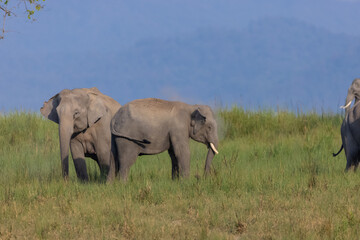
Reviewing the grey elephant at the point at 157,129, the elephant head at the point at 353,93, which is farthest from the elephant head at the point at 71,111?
the elephant head at the point at 353,93

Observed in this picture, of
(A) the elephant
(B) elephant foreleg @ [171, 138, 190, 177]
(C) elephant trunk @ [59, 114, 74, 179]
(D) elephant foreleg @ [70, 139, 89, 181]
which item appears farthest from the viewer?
(D) elephant foreleg @ [70, 139, 89, 181]

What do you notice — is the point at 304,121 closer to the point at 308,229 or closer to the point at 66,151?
the point at 66,151

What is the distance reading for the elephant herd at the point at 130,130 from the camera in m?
8.59

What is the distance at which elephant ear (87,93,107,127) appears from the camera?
9.45 metres

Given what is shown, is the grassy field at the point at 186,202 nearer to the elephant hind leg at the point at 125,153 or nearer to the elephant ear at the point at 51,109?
the elephant hind leg at the point at 125,153

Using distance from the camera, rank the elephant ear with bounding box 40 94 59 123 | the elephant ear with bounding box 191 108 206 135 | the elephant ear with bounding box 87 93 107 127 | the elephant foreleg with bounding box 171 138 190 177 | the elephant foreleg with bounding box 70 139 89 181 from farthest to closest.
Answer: the elephant ear with bounding box 40 94 59 123, the elephant foreleg with bounding box 70 139 89 181, the elephant ear with bounding box 87 93 107 127, the elephant ear with bounding box 191 108 206 135, the elephant foreleg with bounding box 171 138 190 177

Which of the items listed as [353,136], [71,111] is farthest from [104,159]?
[353,136]

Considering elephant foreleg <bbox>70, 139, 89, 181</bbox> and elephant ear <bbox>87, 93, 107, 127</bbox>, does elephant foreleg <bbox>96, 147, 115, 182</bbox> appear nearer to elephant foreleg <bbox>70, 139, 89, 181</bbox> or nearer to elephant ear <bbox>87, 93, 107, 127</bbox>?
elephant foreleg <bbox>70, 139, 89, 181</bbox>

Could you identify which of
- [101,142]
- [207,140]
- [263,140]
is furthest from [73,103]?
[263,140]

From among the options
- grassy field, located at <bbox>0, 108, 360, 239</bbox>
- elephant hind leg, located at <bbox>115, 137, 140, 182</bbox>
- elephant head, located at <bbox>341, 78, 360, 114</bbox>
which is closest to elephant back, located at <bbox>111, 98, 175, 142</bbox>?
elephant hind leg, located at <bbox>115, 137, 140, 182</bbox>

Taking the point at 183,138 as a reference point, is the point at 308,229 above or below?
below

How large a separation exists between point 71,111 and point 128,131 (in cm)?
120

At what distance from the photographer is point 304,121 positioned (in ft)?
52.5

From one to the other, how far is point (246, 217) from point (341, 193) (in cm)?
187
